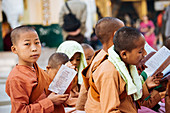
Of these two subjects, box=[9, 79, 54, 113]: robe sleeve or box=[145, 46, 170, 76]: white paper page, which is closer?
box=[9, 79, 54, 113]: robe sleeve

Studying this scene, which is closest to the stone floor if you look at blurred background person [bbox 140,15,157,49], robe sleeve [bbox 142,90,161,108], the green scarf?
robe sleeve [bbox 142,90,161,108]

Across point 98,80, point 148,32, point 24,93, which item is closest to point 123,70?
point 98,80

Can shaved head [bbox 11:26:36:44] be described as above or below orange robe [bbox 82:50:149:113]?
above

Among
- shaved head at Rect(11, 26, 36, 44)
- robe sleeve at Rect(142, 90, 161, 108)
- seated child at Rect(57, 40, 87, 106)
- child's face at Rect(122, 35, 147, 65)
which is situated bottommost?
robe sleeve at Rect(142, 90, 161, 108)

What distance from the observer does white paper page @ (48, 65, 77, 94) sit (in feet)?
7.47

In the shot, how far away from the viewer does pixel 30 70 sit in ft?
7.51

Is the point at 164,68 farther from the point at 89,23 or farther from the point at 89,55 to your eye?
the point at 89,23

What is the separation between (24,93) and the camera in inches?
84.0

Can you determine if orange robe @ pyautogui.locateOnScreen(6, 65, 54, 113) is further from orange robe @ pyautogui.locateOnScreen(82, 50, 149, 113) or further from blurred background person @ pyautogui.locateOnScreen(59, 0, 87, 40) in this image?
blurred background person @ pyautogui.locateOnScreen(59, 0, 87, 40)

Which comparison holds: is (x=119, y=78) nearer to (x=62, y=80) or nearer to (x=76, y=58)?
(x=62, y=80)

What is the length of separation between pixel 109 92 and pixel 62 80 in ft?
1.46

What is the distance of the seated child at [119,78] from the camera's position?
6.61 feet

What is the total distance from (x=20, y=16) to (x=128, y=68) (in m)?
6.28

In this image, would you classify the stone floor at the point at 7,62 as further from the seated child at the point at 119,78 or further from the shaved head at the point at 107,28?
the seated child at the point at 119,78
